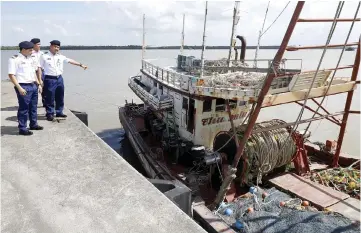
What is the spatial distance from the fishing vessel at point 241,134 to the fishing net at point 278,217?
361 mm

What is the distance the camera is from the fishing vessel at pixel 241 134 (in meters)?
6.45

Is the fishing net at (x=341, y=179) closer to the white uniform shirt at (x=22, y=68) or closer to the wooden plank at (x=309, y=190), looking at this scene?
the wooden plank at (x=309, y=190)

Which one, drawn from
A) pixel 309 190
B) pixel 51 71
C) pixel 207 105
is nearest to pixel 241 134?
pixel 207 105

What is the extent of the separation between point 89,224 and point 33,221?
24.8 inches

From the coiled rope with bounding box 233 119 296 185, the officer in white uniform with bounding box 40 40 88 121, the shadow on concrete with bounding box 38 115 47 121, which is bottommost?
the coiled rope with bounding box 233 119 296 185

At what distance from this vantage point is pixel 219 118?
376 inches

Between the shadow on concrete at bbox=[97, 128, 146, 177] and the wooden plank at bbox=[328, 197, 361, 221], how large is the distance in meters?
8.21

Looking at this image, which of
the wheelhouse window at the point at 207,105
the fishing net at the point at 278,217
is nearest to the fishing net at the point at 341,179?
the fishing net at the point at 278,217

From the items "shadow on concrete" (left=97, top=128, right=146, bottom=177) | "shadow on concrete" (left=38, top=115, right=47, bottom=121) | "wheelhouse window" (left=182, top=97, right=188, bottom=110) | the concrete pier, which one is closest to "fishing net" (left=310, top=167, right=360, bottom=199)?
"wheelhouse window" (left=182, top=97, right=188, bottom=110)

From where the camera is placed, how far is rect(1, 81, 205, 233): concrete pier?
→ 128 inches

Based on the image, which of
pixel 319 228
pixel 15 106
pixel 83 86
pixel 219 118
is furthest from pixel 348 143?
pixel 83 86

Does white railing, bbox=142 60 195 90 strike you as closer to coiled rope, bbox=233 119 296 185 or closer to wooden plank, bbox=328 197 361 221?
coiled rope, bbox=233 119 296 185

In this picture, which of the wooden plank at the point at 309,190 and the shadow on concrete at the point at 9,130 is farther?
the wooden plank at the point at 309,190

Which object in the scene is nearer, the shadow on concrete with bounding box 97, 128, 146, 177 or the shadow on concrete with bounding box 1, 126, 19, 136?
the shadow on concrete with bounding box 1, 126, 19, 136
